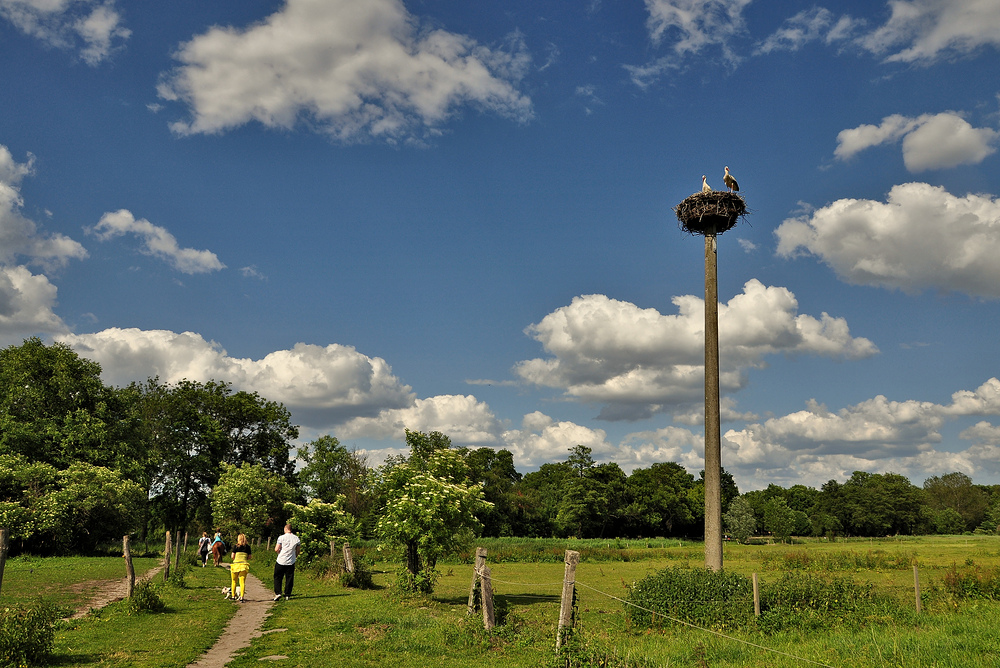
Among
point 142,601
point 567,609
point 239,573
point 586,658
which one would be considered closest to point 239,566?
point 239,573

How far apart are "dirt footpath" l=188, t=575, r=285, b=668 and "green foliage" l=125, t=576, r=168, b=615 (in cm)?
198

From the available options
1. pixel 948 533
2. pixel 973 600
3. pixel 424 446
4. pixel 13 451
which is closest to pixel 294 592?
pixel 424 446

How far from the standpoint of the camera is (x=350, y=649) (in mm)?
11625

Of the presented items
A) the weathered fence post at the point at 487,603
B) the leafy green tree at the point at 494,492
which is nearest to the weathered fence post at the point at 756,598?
the weathered fence post at the point at 487,603

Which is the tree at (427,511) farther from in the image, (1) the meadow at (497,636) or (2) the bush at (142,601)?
(2) the bush at (142,601)

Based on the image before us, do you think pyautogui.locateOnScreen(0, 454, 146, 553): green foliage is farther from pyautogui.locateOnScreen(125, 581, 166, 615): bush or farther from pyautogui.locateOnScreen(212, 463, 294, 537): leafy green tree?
pyautogui.locateOnScreen(125, 581, 166, 615): bush

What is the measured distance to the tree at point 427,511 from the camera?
18656 mm

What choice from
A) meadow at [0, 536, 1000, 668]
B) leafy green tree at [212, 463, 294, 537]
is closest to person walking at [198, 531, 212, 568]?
leafy green tree at [212, 463, 294, 537]

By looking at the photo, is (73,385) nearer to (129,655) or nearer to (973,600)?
(129,655)

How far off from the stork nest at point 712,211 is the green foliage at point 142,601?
20.6 metres

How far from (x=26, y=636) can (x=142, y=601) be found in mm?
6117

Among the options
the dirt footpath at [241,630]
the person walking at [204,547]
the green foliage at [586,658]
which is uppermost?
the green foliage at [586,658]

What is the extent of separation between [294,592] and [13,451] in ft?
106

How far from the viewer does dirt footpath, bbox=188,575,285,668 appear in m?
10.8
